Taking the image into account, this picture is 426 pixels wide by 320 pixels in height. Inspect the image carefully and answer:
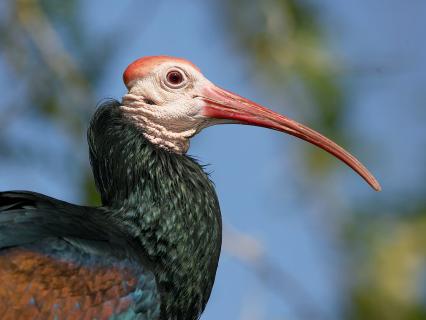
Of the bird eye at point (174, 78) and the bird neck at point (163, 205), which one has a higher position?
the bird eye at point (174, 78)

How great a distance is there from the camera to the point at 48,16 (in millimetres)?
18156

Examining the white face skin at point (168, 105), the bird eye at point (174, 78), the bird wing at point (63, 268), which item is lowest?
the bird wing at point (63, 268)

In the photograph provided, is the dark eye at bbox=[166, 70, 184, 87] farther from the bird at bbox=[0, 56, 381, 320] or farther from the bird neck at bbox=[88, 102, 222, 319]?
the bird neck at bbox=[88, 102, 222, 319]

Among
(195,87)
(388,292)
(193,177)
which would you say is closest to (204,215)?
(193,177)

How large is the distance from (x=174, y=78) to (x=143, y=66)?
252 mm

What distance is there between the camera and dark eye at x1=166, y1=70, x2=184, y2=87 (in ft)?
37.3

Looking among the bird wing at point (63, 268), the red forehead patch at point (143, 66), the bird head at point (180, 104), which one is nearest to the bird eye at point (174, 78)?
the bird head at point (180, 104)

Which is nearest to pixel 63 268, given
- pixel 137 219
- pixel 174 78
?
pixel 137 219

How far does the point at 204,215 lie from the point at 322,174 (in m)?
6.64

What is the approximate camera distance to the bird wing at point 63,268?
9.85m

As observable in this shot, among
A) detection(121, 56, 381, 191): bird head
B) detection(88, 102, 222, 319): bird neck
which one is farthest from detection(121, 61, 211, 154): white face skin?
detection(88, 102, 222, 319): bird neck

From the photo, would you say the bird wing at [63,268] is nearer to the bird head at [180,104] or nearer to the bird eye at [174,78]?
the bird head at [180,104]

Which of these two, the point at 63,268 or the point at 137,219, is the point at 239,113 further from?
the point at 63,268

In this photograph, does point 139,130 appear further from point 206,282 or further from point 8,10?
point 8,10
